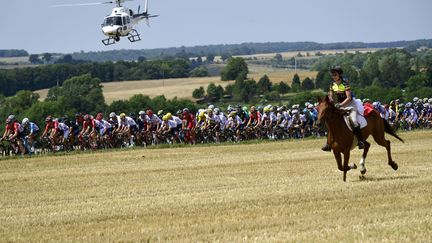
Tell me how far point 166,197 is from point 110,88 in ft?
362

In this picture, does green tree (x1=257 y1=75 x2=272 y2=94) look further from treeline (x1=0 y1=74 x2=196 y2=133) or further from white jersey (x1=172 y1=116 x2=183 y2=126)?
white jersey (x1=172 y1=116 x2=183 y2=126)

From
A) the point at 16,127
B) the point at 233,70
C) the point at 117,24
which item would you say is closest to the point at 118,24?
the point at 117,24

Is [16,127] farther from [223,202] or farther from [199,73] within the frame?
[199,73]

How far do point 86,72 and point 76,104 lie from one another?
5376 cm

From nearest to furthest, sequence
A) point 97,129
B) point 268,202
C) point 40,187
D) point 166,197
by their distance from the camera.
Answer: point 268,202
point 166,197
point 40,187
point 97,129

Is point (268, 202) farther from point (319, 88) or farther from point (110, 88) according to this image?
point (110, 88)

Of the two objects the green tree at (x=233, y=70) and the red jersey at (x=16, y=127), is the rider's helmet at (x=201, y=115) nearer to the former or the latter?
the red jersey at (x=16, y=127)

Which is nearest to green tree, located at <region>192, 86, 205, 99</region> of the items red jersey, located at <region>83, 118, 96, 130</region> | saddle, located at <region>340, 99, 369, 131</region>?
red jersey, located at <region>83, 118, 96, 130</region>

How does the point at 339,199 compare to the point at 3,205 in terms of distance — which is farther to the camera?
the point at 3,205

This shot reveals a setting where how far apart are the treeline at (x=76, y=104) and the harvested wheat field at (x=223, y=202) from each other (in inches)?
1648

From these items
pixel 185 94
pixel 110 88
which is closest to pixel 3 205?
pixel 185 94

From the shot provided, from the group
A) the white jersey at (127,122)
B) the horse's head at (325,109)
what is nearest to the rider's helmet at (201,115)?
the white jersey at (127,122)

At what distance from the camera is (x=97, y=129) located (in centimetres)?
4194

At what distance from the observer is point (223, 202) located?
17.2m
